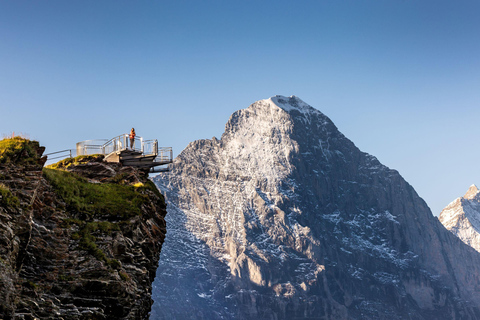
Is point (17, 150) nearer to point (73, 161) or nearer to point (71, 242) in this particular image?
point (71, 242)

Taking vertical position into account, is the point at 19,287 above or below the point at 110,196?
below

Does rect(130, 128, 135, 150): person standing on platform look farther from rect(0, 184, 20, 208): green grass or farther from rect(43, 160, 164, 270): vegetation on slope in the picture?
rect(0, 184, 20, 208): green grass

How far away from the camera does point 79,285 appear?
4300 centimetres

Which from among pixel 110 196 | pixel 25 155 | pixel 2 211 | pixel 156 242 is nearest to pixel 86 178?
pixel 110 196

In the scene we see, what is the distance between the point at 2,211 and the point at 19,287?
4451 millimetres

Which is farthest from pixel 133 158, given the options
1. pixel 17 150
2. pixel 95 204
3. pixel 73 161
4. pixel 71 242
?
pixel 17 150

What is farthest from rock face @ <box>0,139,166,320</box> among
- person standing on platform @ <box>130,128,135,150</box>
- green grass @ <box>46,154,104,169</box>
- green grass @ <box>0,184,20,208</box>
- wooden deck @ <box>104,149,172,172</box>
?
person standing on platform @ <box>130,128,135,150</box>

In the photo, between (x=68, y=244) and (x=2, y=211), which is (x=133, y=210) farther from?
(x=2, y=211)

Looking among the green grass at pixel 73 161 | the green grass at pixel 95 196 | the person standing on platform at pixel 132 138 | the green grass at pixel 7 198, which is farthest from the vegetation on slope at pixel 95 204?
the green grass at pixel 7 198

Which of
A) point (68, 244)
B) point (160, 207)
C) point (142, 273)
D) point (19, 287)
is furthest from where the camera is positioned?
point (160, 207)

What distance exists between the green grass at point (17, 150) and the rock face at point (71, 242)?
64 millimetres

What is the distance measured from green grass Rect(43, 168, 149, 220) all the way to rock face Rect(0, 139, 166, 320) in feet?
0.25

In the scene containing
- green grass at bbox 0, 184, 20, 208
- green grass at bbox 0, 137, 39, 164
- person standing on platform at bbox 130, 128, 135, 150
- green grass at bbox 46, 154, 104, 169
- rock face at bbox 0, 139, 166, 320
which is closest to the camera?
green grass at bbox 0, 184, 20, 208

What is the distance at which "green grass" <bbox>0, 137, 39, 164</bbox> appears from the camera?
40.8m
